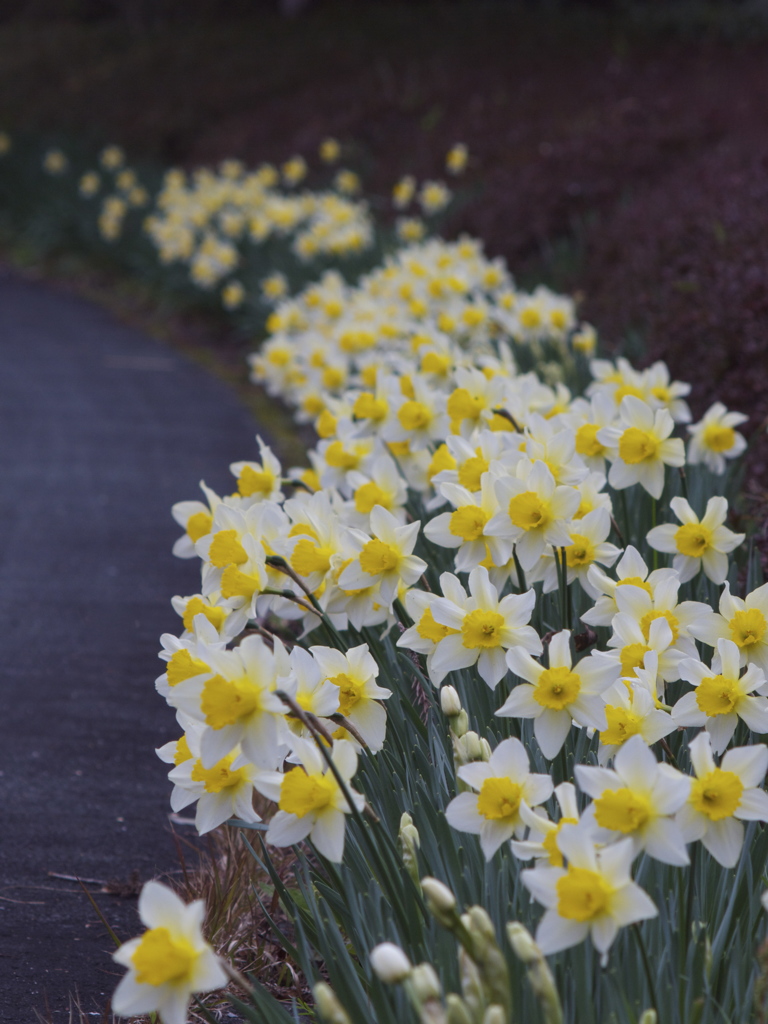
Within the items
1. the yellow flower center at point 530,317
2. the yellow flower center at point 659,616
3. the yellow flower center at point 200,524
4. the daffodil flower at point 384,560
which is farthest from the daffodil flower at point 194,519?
the yellow flower center at point 530,317

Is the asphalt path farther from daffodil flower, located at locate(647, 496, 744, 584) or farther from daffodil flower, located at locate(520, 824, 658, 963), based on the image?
daffodil flower, located at locate(647, 496, 744, 584)

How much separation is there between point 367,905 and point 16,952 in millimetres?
770

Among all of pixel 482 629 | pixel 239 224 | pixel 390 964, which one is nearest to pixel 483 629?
pixel 482 629

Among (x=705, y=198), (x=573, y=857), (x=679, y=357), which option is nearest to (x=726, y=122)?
(x=705, y=198)

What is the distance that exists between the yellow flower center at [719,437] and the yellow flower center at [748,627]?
3.23ft

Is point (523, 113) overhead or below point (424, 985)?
overhead

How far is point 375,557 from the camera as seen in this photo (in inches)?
65.5

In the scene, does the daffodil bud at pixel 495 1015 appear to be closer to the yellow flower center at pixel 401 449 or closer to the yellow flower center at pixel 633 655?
the yellow flower center at pixel 633 655

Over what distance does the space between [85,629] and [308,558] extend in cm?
168

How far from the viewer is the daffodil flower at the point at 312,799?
124 cm

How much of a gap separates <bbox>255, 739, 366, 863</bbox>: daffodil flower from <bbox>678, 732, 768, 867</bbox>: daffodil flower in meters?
0.38

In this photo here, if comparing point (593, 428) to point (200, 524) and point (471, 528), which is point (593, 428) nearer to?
point (471, 528)

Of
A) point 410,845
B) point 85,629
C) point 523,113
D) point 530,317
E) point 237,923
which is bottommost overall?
point 85,629

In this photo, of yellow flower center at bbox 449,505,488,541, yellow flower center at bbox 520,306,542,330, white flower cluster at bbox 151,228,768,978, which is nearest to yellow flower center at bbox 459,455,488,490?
white flower cluster at bbox 151,228,768,978
